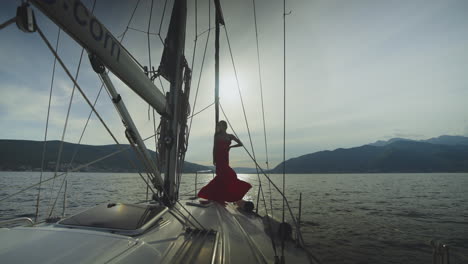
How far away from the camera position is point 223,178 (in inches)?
220

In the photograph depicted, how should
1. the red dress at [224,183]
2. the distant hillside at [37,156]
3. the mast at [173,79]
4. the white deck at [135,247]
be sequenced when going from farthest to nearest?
the distant hillside at [37,156] < the red dress at [224,183] < the mast at [173,79] < the white deck at [135,247]

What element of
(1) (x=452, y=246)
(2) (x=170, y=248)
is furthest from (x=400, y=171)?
(2) (x=170, y=248)

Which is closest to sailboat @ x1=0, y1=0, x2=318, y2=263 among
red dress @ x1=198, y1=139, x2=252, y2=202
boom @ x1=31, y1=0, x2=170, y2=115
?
boom @ x1=31, y1=0, x2=170, y2=115

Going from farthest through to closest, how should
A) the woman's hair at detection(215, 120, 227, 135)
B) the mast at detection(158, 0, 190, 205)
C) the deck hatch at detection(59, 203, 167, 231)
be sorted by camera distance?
the woman's hair at detection(215, 120, 227, 135) → the mast at detection(158, 0, 190, 205) → the deck hatch at detection(59, 203, 167, 231)

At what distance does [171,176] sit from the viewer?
4555 mm

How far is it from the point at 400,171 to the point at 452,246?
209124 millimetres

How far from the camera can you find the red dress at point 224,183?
5.51m

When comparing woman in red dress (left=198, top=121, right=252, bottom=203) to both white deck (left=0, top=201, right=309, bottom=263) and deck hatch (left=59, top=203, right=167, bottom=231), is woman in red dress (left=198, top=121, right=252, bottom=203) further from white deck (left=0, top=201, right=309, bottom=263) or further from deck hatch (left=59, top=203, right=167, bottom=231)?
deck hatch (left=59, top=203, right=167, bottom=231)

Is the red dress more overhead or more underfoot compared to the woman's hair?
more underfoot

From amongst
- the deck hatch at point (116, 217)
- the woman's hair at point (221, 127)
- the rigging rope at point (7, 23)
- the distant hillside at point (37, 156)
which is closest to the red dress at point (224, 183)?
the woman's hair at point (221, 127)

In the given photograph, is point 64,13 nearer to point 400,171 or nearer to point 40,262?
point 40,262

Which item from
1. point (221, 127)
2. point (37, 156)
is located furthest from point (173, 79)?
point (37, 156)

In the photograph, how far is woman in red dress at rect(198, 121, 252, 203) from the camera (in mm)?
5520

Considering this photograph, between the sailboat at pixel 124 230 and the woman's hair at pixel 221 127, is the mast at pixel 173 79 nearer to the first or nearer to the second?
the sailboat at pixel 124 230
